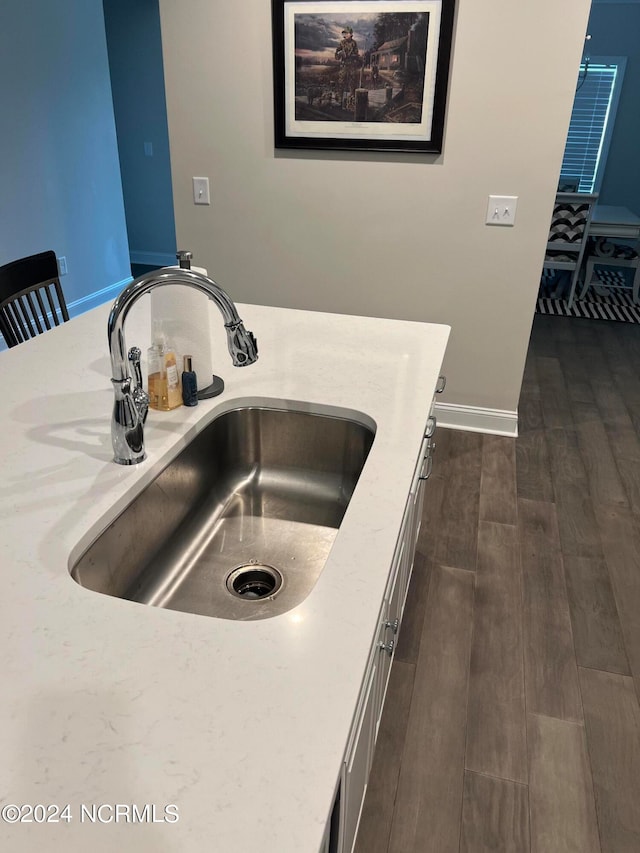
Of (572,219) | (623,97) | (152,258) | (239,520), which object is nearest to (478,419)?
(239,520)

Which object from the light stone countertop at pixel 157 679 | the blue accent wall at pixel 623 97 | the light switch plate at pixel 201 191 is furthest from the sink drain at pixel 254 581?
the blue accent wall at pixel 623 97

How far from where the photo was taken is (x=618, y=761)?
159cm

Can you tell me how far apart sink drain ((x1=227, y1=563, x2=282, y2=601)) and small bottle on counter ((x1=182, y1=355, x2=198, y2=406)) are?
0.38 m

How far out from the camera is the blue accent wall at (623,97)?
5590 millimetres

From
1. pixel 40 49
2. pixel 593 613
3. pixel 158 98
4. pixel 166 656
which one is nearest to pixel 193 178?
pixel 40 49

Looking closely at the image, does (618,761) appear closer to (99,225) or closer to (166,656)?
(166,656)

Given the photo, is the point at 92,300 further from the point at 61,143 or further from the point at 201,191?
the point at 201,191

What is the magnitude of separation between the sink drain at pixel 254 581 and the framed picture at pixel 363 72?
7.27ft

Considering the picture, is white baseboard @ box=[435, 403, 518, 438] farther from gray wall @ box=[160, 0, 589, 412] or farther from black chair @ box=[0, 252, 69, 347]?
black chair @ box=[0, 252, 69, 347]

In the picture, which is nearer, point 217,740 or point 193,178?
point 217,740

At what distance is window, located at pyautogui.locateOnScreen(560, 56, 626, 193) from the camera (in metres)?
5.80

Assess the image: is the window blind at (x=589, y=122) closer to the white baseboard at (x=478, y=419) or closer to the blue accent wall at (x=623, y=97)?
the blue accent wall at (x=623, y=97)

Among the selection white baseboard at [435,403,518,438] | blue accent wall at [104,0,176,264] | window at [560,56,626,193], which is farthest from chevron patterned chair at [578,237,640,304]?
blue accent wall at [104,0,176,264]

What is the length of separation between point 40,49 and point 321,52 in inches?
96.8
